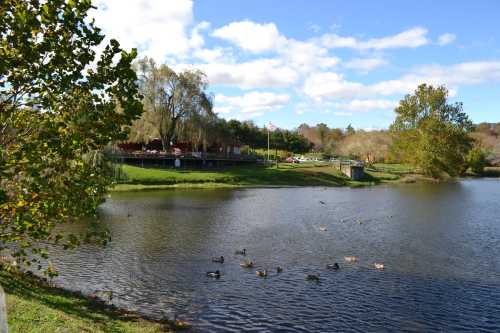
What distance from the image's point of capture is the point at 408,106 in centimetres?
10431

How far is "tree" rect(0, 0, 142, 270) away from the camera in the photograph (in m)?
10.5

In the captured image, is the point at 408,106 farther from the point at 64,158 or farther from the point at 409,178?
the point at 64,158

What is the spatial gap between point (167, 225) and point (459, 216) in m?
27.7

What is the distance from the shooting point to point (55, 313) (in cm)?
1463

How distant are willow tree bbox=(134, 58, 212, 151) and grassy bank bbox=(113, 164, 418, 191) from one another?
8732 millimetres

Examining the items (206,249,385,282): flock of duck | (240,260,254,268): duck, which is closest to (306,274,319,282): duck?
(206,249,385,282): flock of duck

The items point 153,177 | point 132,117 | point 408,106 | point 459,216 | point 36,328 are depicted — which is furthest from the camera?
point 408,106

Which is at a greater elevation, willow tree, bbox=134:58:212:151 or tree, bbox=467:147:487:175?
willow tree, bbox=134:58:212:151

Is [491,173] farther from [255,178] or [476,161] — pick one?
[255,178]

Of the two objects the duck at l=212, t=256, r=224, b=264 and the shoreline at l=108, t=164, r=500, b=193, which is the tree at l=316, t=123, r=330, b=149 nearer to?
the shoreline at l=108, t=164, r=500, b=193

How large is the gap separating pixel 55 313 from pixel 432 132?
9783cm

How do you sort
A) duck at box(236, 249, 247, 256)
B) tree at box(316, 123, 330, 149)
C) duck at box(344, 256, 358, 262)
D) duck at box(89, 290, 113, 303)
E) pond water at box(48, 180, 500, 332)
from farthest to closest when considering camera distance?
1. tree at box(316, 123, 330, 149)
2. duck at box(236, 249, 247, 256)
3. duck at box(344, 256, 358, 262)
4. duck at box(89, 290, 113, 303)
5. pond water at box(48, 180, 500, 332)

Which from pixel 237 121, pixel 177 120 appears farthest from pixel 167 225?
pixel 237 121

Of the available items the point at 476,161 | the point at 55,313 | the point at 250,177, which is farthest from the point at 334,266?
the point at 476,161
